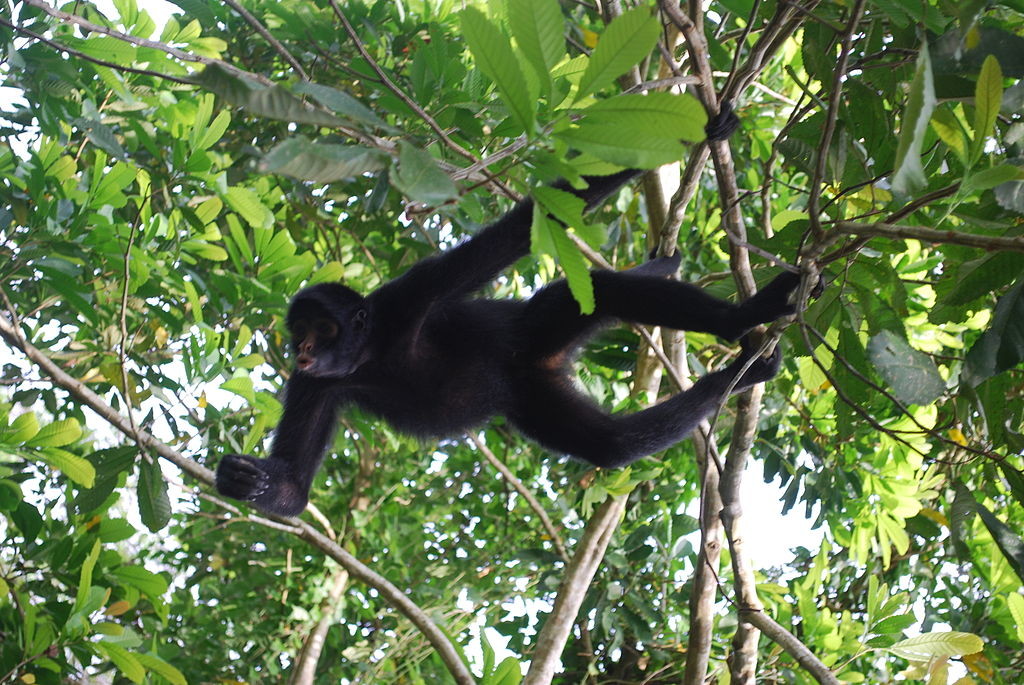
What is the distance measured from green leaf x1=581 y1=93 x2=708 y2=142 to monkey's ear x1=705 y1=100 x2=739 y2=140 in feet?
4.73

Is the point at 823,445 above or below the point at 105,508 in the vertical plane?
above

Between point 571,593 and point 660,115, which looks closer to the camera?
point 660,115

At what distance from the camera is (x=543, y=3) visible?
62.1 inches

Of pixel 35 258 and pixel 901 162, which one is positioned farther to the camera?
pixel 35 258

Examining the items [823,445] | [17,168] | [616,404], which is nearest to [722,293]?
[616,404]

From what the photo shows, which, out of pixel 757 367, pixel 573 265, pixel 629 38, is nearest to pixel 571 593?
pixel 757 367

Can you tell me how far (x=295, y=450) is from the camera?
442cm

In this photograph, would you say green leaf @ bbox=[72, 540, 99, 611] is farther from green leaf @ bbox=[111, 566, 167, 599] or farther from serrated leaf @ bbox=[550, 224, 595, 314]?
serrated leaf @ bbox=[550, 224, 595, 314]

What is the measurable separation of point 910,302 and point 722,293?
1309 millimetres

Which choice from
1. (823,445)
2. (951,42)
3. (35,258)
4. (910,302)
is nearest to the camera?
(951,42)

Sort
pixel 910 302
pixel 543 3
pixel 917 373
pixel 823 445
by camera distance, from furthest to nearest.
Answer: pixel 823 445 → pixel 910 302 → pixel 917 373 → pixel 543 3

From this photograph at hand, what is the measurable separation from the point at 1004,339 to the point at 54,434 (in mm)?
3519

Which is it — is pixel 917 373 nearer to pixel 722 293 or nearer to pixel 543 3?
pixel 722 293

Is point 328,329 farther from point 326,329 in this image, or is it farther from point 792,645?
point 792,645
